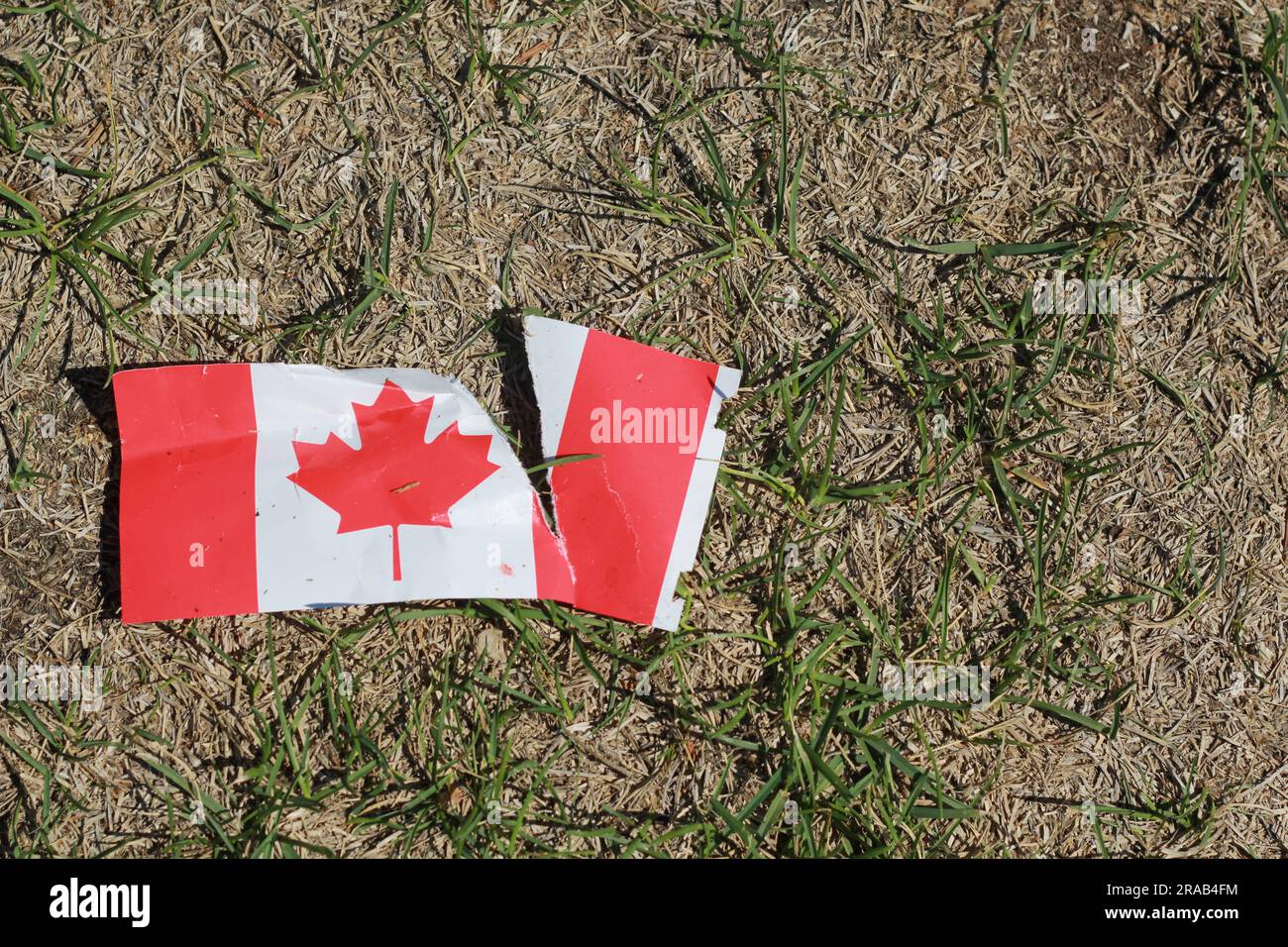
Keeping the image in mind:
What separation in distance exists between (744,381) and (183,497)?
4.69ft

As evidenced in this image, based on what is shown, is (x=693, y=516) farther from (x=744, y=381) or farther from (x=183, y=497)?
(x=183, y=497)

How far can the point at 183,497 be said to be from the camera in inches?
86.4

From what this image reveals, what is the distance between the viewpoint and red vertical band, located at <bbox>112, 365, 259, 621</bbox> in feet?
7.18

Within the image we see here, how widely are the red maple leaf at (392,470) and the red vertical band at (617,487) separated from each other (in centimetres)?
24

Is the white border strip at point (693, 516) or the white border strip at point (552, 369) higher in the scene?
the white border strip at point (552, 369)

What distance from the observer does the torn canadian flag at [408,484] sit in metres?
2.20

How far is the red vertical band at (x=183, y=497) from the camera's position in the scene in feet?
7.18

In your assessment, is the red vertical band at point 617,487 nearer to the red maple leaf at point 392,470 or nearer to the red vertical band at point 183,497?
the red maple leaf at point 392,470

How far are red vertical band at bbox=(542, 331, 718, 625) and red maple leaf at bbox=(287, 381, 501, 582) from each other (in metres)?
0.24

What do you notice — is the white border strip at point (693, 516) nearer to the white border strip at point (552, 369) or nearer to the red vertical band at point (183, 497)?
the white border strip at point (552, 369)

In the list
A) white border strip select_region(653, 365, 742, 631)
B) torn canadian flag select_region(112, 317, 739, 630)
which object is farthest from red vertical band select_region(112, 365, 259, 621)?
white border strip select_region(653, 365, 742, 631)

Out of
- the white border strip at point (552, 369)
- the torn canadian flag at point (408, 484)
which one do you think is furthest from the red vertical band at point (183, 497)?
the white border strip at point (552, 369)

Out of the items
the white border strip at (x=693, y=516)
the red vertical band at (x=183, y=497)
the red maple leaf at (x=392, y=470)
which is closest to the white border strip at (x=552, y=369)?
the red maple leaf at (x=392, y=470)
